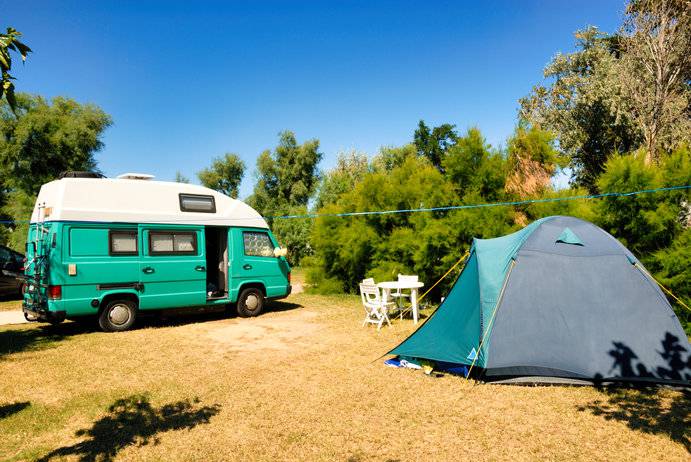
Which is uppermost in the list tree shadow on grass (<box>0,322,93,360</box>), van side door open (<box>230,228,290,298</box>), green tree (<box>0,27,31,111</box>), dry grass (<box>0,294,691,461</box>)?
green tree (<box>0,27,31,111</box>)

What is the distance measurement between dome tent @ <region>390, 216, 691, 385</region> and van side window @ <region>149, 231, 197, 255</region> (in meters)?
5.79

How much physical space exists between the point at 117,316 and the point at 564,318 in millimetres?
8326

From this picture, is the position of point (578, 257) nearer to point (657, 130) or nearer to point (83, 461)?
point (83, 461)

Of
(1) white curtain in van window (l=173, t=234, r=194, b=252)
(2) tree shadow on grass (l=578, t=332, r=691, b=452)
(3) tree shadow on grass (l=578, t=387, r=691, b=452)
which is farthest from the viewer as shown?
Result: (1) white curtain in van window (l=173, t=234, r=194, b=252)

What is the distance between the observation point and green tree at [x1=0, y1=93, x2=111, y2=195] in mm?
23250

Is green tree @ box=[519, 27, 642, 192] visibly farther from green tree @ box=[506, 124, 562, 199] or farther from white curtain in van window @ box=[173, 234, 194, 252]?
white curtain in van window @ box=[173, 234, 194, 252]

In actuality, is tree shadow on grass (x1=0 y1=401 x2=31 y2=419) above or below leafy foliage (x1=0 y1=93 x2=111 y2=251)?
below

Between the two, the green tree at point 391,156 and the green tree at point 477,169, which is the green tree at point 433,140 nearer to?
the green tree at point 391,156

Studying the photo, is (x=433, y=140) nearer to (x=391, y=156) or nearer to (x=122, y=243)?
(x=391, y=156)

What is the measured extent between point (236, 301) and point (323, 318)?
218cm

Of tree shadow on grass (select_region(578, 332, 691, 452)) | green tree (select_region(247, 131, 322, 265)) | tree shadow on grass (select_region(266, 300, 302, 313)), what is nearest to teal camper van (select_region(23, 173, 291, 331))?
tree shadow on grass (select_region(266, 300, 302, 313))

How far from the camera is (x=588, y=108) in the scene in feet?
72.8

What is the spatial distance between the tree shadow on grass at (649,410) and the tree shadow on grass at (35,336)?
8.93m

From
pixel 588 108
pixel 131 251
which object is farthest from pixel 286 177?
pixel 131 251
